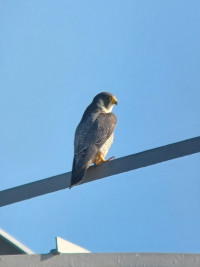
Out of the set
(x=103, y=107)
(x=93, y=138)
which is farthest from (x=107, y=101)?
(x=93, y=138)

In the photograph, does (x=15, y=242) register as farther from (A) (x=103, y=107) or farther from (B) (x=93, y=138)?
(A) (x=103, y=107)

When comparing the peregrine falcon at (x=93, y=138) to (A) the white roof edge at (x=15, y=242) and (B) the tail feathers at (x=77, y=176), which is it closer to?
(B) the tail feathers at (x=77, y=176)

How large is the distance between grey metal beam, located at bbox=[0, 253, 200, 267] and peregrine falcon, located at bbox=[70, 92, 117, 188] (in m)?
1.94

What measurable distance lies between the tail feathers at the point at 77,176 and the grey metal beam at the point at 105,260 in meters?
1.14

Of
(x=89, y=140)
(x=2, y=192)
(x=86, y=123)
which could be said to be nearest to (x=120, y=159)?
(x=2, y=192)

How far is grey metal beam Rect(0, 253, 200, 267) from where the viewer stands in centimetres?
267

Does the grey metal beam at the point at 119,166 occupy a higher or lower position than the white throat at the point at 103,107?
lower

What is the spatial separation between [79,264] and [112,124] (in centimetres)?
315

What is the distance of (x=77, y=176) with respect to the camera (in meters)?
4.34

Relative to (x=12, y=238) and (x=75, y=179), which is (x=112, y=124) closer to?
(x=75, y=179)

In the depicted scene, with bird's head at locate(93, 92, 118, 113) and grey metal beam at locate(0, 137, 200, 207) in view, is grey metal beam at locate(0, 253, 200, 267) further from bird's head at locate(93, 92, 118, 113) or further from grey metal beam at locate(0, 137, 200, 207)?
bird's head at locate(93, 92, 118, 113)

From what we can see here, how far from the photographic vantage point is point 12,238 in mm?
3074

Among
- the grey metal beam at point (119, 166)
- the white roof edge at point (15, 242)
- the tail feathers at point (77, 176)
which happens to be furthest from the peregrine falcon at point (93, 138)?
the white roof edge at point (15, 242)

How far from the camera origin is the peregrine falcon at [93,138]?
5.18 meters
